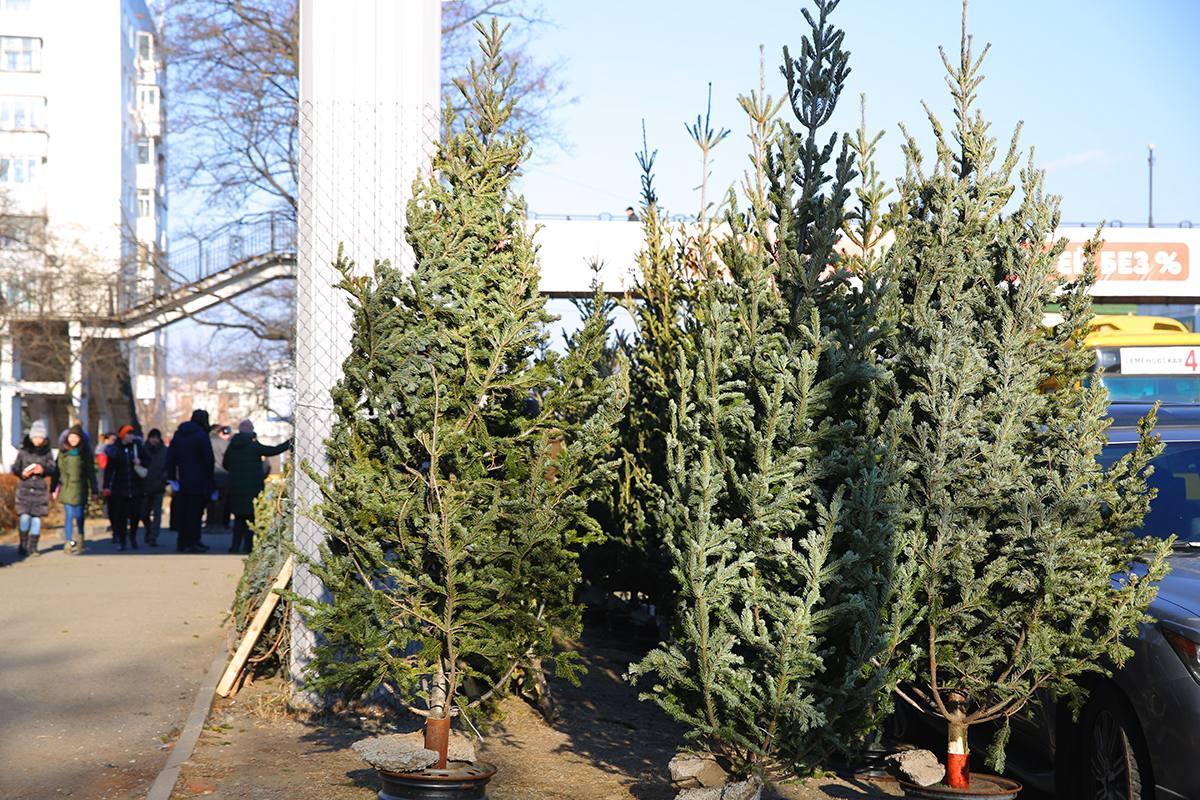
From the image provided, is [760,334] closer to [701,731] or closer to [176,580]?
[701,731]

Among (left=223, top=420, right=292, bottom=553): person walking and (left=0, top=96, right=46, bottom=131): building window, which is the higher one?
(left=0, top=96, right=46, bottom=131): building window

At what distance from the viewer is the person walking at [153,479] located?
20.6 m

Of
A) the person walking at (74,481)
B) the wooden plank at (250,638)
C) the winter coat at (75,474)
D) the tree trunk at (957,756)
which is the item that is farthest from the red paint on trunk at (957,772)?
the winter coat at (75,474)

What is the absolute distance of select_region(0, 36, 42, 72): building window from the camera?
214 ft

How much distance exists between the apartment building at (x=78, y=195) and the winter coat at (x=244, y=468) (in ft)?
54.0

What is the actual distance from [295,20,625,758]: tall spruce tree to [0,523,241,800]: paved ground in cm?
172

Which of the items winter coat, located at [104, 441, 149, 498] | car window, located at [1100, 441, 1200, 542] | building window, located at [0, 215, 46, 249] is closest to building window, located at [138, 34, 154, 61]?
building window, located at [0, 215, 46, 249]

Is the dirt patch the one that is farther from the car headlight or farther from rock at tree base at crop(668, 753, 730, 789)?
the car headlight

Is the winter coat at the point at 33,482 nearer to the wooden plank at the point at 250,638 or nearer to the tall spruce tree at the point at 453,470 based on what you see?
the wooden plank at the point at 250,638

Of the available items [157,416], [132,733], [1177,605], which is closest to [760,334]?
[1177,605]

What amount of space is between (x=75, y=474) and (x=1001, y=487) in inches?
642

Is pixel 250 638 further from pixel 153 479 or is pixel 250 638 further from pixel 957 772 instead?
pixel 153 479

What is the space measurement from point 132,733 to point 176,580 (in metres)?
7.96

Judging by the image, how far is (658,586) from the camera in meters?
9.66
